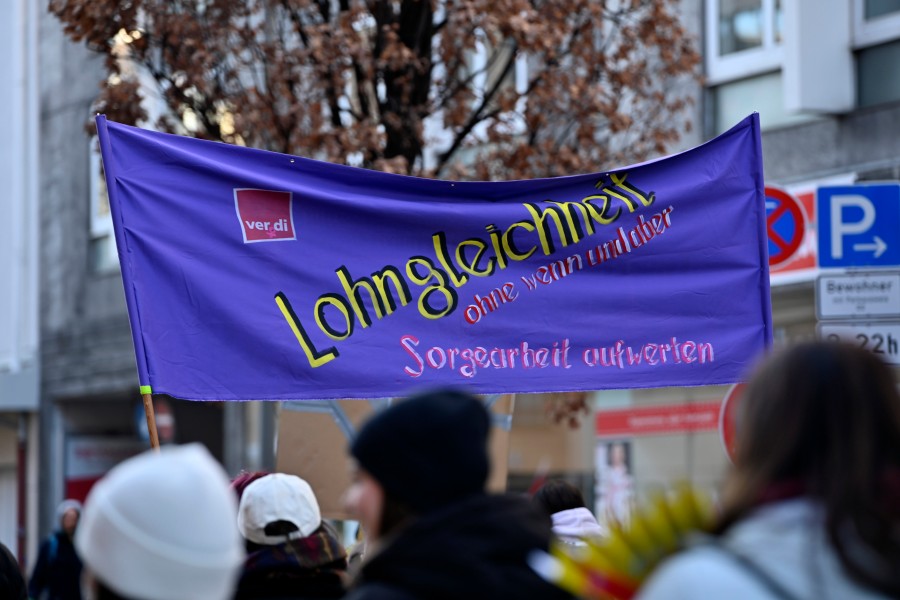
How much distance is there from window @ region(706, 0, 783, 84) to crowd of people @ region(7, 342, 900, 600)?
10.3 m

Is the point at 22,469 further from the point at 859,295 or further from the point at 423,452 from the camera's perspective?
the point at 423,452

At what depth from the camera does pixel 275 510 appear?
15.8 ft

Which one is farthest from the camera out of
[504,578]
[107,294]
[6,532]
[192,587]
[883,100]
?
[6,532]

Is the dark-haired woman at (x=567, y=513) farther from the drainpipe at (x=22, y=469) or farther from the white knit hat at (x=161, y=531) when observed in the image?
the drainpipe at (x=22, y=469)

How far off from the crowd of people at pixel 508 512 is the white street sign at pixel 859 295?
4.67m

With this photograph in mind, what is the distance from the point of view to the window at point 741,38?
13258 mm

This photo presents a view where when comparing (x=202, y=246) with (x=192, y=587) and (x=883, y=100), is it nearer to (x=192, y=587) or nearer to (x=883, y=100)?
(x=192, y=587)

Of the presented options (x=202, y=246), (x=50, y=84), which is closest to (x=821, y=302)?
(x=202, y=246)

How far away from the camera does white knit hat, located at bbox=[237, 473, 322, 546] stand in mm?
4816

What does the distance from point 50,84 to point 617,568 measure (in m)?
21.2

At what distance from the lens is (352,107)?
1109 centimetres

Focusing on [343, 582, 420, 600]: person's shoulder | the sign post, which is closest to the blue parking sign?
the sign post

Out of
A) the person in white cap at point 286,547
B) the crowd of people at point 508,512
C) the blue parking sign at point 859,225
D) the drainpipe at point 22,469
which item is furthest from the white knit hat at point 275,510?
the drainpipe at point 22,469

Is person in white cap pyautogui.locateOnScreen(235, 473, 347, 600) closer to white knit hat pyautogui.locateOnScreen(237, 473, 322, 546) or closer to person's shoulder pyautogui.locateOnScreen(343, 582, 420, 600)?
white knit hat pyautogui.locateOnScreen(237, 473, 322, 546)
